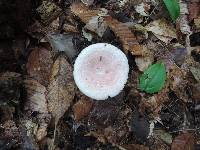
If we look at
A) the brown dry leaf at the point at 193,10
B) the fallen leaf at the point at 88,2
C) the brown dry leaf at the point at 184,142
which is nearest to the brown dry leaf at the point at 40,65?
the fallen leaf at the point at 88,2

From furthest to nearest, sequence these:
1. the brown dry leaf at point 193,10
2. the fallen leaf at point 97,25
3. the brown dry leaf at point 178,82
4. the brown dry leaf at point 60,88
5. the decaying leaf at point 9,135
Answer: the brown dry leaf at point 193,10, the fallen leaf at point 97,25, the brown dry leaf at point 178,82, the brown dry leaf at point 60,88, the decaying leaf at point 9,135

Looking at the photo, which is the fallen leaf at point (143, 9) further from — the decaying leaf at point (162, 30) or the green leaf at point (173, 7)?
the green leaf at point (173, 7)

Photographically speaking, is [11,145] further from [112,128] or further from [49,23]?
[49,23]

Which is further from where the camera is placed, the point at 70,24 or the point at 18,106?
the point at 70,24

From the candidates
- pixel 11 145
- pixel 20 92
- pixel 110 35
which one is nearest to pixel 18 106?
pixel 20 92

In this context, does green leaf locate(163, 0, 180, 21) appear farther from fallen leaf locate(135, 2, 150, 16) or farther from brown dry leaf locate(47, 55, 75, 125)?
brown dry leaf locate(47, 55, 75, 125)

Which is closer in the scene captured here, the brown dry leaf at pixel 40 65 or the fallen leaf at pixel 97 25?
the brown dry leaf at pixel 40 65

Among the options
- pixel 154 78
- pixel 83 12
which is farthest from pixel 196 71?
pixel 83 12
